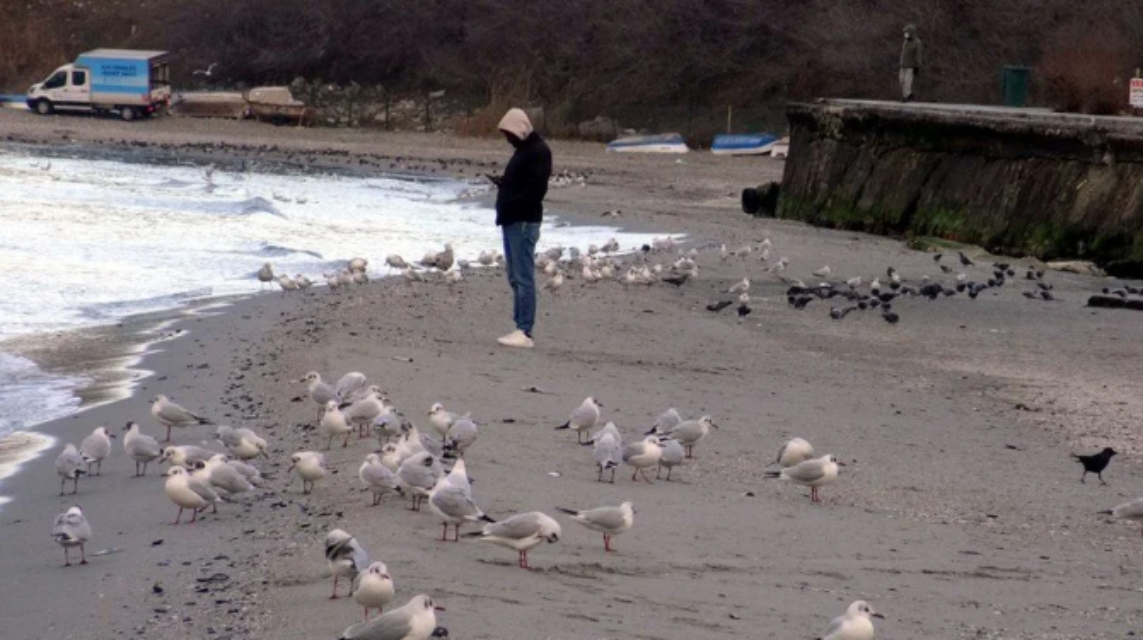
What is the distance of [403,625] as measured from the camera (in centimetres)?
584

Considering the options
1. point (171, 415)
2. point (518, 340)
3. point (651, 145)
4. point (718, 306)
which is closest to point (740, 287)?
point (718, 306)

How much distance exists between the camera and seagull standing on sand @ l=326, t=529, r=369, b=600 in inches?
258

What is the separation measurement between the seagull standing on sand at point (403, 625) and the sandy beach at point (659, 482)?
29 centimetres

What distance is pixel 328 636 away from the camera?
6242mm

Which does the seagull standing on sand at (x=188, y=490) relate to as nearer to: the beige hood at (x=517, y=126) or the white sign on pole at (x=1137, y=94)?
the beige hood at (x=517, y=126)

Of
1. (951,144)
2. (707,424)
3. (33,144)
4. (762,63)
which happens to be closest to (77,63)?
(33,144)

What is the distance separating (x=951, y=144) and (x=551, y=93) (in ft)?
127

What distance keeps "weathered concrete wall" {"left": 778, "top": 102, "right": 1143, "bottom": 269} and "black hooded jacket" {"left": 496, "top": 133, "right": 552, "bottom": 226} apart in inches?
431

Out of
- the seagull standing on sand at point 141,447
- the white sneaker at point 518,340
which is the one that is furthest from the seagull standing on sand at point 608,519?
the white sneaker at point 518,340

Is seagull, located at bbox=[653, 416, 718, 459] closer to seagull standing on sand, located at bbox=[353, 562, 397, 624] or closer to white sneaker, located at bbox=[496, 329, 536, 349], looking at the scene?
seagull standing on sand, located at bbox=[353, 562, 397, 624]

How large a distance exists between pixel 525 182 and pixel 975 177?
14132mm

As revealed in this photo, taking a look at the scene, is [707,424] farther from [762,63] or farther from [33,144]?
[762,63]

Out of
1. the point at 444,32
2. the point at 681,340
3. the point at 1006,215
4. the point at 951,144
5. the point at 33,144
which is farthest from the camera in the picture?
the point at 444,32

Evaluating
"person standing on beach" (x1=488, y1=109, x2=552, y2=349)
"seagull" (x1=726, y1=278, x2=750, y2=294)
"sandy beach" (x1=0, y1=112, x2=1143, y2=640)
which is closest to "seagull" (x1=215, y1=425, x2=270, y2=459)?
"sandy beach" (x1=0, y1=112, x2=1143, y2=640)
